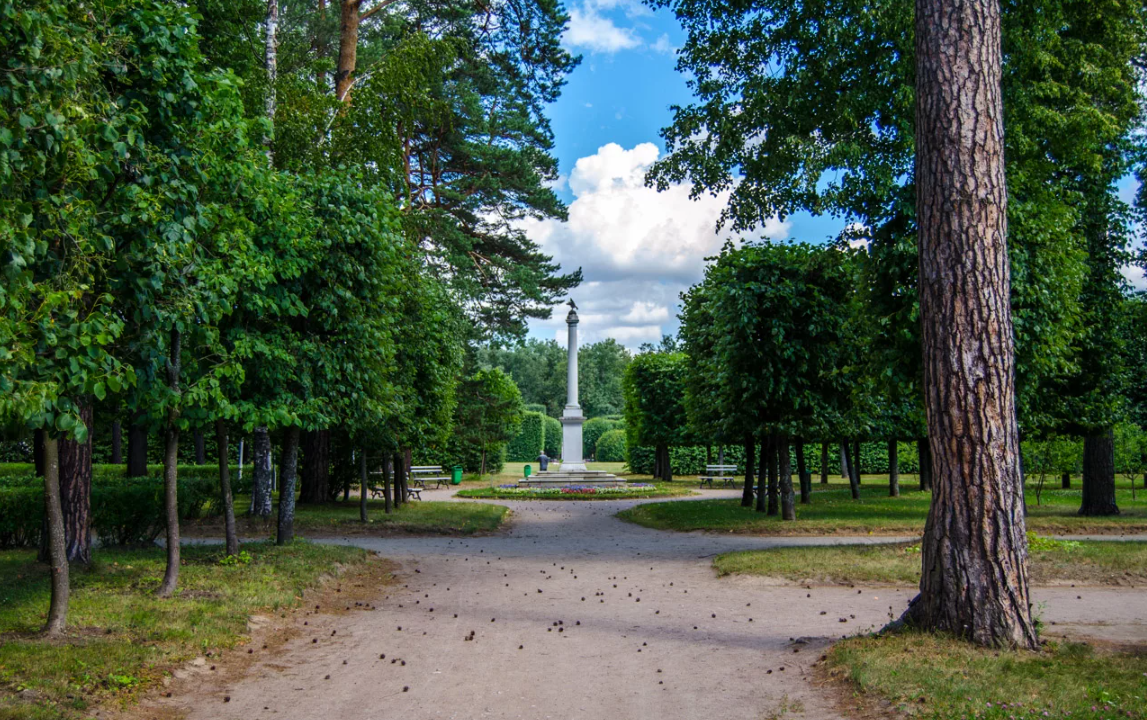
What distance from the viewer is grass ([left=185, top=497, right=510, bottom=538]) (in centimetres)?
1647

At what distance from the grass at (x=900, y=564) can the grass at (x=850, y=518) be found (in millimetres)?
3784

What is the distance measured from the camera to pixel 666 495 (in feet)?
99.0

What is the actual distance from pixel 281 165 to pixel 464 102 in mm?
8728

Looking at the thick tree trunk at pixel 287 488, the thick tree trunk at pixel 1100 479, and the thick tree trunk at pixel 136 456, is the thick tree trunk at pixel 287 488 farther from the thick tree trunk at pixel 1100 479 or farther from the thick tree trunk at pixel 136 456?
the thick tree trunk at pixel 1100 479

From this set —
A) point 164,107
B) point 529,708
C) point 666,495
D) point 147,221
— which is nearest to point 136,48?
point 164,107

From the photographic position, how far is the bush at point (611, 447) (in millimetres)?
57906

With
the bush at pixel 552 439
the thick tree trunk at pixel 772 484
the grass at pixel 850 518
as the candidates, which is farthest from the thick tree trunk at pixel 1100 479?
the bush at pixel 552 439

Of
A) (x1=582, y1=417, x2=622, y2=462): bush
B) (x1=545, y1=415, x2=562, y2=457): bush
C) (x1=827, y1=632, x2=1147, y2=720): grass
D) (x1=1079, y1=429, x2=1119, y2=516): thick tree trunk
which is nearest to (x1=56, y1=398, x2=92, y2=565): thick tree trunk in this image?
(x1=827, y1=632, x2=1147, y2=720): grass

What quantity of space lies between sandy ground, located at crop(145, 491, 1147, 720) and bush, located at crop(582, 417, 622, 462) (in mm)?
52112

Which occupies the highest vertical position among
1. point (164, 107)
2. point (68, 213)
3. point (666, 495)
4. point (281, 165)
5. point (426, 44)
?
point (426, 44)

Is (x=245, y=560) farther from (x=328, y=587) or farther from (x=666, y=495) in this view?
(x=666, y=495)

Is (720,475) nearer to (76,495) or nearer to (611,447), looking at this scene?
(611,447)

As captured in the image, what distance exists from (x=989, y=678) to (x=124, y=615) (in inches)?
262

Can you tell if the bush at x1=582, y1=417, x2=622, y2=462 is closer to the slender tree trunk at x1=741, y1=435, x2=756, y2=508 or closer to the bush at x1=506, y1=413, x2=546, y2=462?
the bush at x1=506, y1=413, x2=546, y2=462
